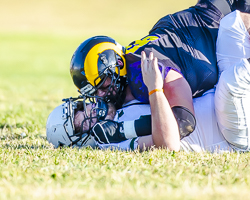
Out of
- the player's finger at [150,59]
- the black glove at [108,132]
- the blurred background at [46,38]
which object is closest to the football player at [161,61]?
the player's finger at [150,59]

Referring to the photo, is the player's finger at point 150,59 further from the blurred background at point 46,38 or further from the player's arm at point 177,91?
the blurred background at point 46,38

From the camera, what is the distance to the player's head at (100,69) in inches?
218

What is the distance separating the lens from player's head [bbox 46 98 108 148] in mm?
5484

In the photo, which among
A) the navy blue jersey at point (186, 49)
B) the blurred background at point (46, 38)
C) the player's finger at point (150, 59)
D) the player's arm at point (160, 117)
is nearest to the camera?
the player's arm at point (160, 117)

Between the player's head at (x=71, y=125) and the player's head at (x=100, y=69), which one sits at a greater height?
the player's head at (x=100, y=69)

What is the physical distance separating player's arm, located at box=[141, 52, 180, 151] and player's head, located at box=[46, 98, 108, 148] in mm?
874

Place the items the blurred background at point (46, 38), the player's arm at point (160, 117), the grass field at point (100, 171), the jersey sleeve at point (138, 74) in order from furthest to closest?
1. the blurred background at point (46, 38)
2. the jersey sleeve at point (138, 74)
3. the player's arm at point (160, 117)
4. the grass field at point (100, 171)

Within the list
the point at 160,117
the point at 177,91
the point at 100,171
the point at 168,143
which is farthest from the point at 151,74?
the point at 100,171

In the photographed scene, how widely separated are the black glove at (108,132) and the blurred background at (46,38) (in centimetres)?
175

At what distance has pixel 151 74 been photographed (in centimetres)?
498

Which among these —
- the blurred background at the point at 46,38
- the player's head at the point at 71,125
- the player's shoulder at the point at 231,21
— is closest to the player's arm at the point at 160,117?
the player's head at the point at 71,125

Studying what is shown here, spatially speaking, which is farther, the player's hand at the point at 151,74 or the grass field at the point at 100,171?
the player's hand at the point at 151,74

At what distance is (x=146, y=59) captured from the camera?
16.8 ft

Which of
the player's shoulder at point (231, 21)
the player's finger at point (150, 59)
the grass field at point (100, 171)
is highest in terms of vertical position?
the player's shoulder at point (231, 21)
